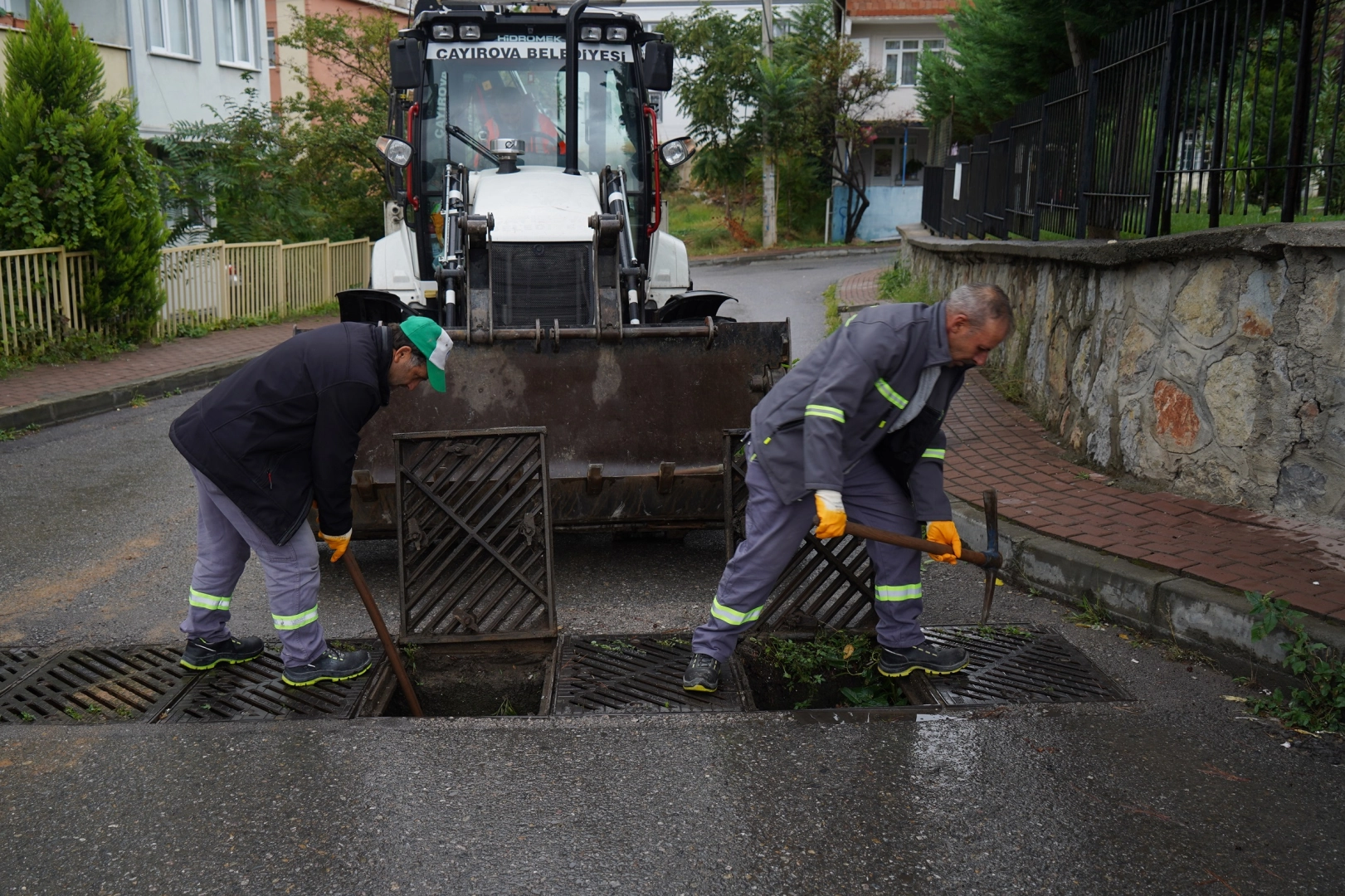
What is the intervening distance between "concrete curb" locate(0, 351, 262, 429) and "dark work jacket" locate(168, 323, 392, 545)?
615cm

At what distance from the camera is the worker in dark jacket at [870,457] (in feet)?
12.8

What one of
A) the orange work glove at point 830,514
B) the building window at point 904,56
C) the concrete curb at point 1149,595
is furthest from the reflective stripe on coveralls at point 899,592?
the building window at point 904,56

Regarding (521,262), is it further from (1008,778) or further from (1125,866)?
(1125,866)

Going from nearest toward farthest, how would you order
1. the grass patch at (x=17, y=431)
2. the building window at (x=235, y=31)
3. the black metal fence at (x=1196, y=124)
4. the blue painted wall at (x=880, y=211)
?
the black metal fence at (x=1196, y=124) → the grass patch at (x=17, y=431) → the building window at (x=235, y=31) → the blue painted wall at (x=880, y=211)

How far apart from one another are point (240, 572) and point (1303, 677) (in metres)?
4.09

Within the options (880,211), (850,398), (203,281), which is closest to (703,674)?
(850,398)

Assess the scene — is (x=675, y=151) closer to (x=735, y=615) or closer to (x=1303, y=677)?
(x=735, y=615)

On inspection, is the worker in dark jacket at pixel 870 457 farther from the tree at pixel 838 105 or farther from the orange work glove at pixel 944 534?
the tree at pixel 838 105

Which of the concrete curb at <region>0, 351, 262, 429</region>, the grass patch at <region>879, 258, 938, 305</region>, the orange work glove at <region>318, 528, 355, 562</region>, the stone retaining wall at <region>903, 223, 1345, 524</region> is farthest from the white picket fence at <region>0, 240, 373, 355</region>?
the stone retaining wall at <region>903, 223, 1345, 524</region>

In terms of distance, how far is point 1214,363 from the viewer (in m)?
5.63

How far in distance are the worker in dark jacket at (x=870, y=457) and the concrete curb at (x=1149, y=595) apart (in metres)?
0.95

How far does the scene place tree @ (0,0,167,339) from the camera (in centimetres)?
1105

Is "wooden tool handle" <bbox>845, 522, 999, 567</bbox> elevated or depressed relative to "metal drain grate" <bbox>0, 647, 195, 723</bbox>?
elevated

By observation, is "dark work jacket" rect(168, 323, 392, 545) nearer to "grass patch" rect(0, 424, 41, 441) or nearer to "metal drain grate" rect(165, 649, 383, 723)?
"metal drain grate" rect(165, 649, 383, 723)
